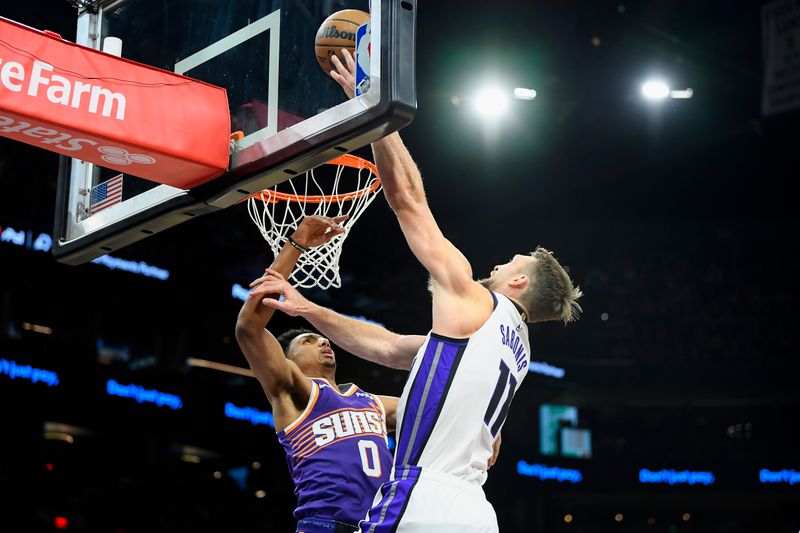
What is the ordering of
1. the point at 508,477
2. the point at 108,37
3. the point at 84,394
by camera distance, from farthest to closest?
Result: the point at 508,477, the point at 84,394, the point at 108,37

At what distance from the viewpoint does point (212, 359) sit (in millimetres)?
14188

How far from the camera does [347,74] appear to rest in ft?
11.6

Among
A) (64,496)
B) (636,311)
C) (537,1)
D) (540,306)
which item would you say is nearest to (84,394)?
(64,496)

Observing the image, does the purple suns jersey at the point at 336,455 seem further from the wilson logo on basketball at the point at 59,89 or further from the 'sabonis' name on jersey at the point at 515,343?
the wilson logo on basketball at the point at 59,89

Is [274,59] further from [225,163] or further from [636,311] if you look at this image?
[636,311]

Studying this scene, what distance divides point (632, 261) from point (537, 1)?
33.3 ft

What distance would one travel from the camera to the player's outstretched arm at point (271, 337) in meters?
4.30

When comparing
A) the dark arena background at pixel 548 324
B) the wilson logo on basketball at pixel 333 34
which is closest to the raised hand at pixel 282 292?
Answer: the wilson logo on basketball at pixel 333 34

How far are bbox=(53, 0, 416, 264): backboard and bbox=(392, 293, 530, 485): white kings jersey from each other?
765mm

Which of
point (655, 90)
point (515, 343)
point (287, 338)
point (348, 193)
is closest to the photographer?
point (515, 343)

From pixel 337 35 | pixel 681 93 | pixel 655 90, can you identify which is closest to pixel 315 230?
pixel 337 35

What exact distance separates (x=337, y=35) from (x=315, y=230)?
1001 millimetres

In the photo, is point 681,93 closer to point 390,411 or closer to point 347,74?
point 390,411

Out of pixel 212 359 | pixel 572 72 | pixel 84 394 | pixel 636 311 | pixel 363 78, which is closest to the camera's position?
pixel 363 78
